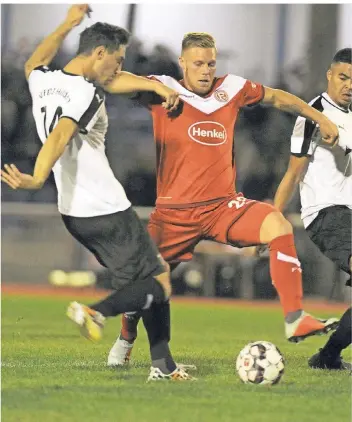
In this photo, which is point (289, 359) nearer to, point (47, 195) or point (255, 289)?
point (255, 289)

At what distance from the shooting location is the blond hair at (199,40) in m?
6.69

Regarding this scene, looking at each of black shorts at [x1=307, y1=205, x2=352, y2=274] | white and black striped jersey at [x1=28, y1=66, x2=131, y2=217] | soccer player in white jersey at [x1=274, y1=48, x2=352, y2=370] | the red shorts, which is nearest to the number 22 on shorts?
the red shorts

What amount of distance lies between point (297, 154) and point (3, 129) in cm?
912

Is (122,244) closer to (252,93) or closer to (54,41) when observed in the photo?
(54,41)

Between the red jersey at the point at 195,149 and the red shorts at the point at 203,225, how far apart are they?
7 centimetres

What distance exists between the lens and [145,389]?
→ 5.46 meters

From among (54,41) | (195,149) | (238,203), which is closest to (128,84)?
(54,41)

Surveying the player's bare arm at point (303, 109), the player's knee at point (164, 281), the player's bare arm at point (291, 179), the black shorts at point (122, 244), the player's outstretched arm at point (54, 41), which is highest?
the player's outstretched arm at point (54, 41)

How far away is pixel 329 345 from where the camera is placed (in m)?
6.52

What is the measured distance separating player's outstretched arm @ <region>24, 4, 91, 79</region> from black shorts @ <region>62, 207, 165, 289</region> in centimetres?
116

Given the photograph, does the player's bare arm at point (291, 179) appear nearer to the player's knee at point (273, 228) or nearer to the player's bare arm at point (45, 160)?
the player's knee at point (273, 228)

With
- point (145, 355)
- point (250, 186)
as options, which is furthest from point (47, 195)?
point (145, 355)

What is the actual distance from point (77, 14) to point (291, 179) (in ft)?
6.01

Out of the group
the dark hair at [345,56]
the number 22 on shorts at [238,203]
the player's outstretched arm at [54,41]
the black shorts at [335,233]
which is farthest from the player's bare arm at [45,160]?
the dark hair at [345,56]
